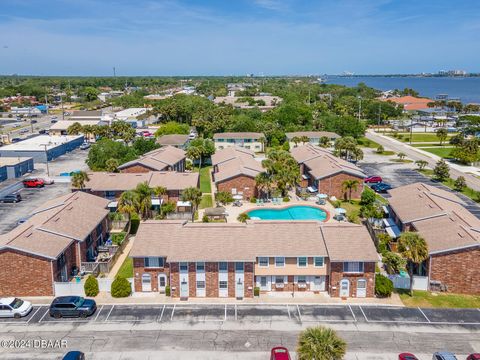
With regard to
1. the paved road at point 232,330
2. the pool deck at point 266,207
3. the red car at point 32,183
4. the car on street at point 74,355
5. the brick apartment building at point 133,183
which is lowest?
the paved road at point 232,330

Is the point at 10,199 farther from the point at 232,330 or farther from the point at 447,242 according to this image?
the point at 447,242

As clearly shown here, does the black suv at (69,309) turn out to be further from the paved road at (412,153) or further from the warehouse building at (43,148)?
the paved road at (412,153)

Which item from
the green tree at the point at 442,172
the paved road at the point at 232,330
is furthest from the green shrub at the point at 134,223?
the green tree at the point at 442,172

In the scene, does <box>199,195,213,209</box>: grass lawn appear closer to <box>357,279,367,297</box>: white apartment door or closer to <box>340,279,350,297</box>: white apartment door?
<box>340,279,350,297</box>: white apartment door

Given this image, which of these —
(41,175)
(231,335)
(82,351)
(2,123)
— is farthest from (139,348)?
(2,123)

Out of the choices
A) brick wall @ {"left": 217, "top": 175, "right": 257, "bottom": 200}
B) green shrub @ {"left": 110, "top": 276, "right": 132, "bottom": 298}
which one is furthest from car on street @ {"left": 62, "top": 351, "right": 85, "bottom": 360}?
brick wall @ {"left": 217, "top": 175, "right": 257, "bottom": 200}

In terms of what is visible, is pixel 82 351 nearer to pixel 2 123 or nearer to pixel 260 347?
pixel 260 347
